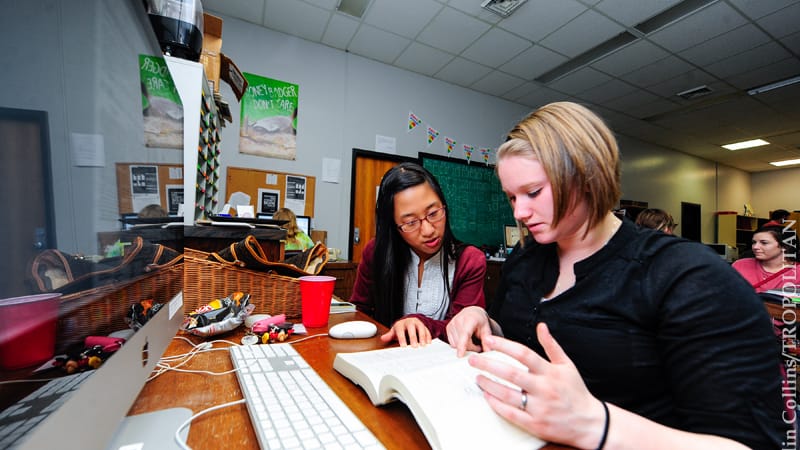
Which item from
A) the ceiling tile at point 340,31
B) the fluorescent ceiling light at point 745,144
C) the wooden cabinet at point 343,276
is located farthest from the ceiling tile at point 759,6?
the fluorescent ceiling light at point 745,144

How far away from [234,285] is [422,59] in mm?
3036

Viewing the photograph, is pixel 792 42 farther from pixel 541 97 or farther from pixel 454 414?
pixel 454 414

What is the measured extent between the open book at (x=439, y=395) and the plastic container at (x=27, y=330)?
1.08 feet

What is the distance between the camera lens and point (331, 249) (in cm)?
298

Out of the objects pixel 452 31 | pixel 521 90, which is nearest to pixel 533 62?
pixel 521 90

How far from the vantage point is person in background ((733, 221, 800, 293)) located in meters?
2.44

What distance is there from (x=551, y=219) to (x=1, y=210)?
75 cm

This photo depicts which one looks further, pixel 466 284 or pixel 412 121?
pixel 412 121

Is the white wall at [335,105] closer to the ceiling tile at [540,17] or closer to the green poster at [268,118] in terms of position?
the green poster at [268,118]

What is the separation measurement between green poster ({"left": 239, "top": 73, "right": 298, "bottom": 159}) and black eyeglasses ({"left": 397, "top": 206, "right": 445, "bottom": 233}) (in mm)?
2116

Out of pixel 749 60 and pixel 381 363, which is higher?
pixel 749 60

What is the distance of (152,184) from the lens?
53 cm

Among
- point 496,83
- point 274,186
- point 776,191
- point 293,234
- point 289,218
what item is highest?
point 496,83

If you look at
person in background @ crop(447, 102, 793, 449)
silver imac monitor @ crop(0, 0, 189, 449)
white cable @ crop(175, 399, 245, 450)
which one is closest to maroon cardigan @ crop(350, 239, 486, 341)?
person in background @ crop(447, 102, 793, 449)
